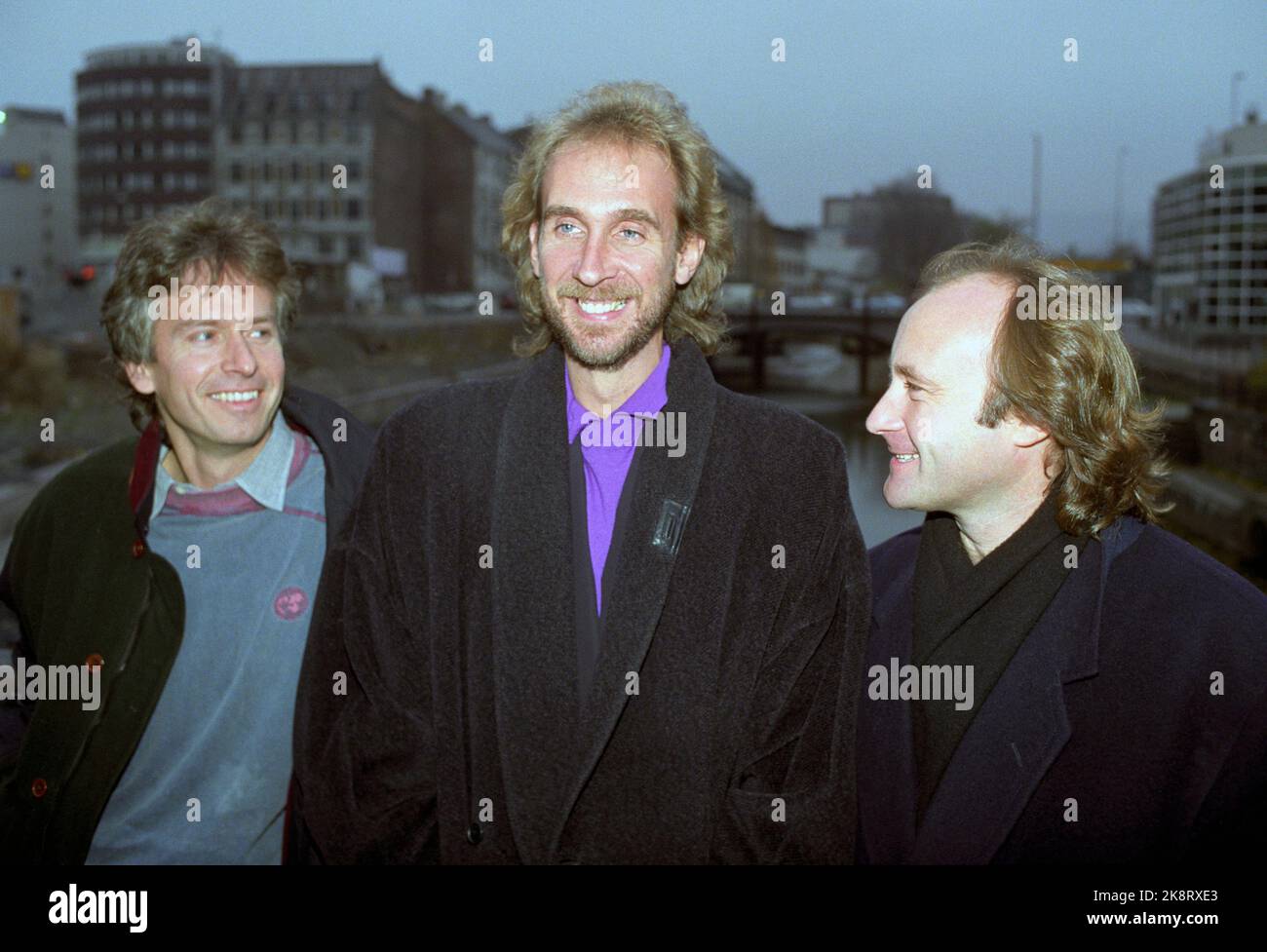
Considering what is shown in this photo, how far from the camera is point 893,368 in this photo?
6.68 ft

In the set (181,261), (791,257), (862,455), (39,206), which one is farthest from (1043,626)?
(39,206)

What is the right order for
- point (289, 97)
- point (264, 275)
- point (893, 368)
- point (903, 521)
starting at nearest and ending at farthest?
1. point (893, 368)
2. point (264, 275)
3. point (903, 521)
4. point (289, 97)

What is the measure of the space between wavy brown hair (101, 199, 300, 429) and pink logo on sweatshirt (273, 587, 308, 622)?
1.64ft

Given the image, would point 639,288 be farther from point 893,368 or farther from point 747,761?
point 747,761

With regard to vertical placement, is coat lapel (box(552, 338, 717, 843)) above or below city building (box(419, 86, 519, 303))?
below

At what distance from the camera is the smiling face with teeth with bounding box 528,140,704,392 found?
1.95m

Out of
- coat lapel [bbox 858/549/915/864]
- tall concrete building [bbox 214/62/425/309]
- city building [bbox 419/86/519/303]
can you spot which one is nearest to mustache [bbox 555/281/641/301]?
coat lapel [bbox 858/549/915/864]

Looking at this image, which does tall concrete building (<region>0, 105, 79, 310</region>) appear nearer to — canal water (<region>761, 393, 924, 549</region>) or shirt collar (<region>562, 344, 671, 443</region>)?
canal water (<region>761, 393, 924, 549</region>)

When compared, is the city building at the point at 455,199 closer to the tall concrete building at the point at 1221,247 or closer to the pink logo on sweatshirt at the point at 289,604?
the tall concrete building at the point at 1221,247

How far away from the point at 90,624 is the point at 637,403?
3.48 ft

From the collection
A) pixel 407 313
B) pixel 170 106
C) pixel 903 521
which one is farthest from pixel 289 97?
pixel 903 521

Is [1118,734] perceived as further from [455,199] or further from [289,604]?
[455,199]

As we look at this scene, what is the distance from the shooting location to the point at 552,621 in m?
1.93
